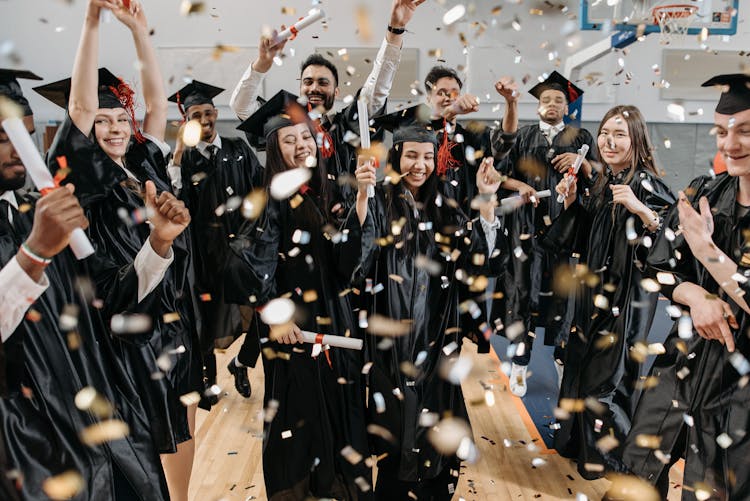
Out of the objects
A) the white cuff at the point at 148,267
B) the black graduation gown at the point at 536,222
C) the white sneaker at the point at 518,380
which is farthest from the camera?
the black graduation gown at the point at 536,222

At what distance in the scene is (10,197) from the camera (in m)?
1.42

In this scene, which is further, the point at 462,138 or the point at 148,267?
the point at 462,138

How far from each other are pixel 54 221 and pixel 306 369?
1338 mm

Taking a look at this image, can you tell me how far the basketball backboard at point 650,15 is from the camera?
13.8 ft

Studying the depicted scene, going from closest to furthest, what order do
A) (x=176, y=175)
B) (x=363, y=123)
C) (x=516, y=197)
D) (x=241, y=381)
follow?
(x=363, y=123) < (x=516, y=197) < (x=176, y=175) < (x=241, y=381)

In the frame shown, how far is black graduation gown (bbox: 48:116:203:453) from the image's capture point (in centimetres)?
174

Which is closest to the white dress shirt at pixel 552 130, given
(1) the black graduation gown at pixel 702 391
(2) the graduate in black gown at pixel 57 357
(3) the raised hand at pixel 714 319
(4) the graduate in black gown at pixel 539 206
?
(4) the graduate in black gown at pixel 539 206

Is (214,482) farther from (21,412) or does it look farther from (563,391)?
(563,391)

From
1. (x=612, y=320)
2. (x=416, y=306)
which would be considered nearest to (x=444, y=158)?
(x=416, y=306)

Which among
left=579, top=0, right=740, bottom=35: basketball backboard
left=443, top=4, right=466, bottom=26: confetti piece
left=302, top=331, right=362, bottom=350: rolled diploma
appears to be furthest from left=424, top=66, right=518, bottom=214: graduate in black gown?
left=443, top=4, right=466, bottom=26: confetti piece

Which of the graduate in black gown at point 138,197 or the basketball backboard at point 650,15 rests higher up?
the basketball backboard at point 650,15

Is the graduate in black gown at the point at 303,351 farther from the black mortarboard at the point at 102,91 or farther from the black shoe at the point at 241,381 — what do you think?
the black shoe at the point at 241,381

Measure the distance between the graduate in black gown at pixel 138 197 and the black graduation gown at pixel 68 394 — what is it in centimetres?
14

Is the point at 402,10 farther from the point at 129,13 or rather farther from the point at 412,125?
the point at 129,13
